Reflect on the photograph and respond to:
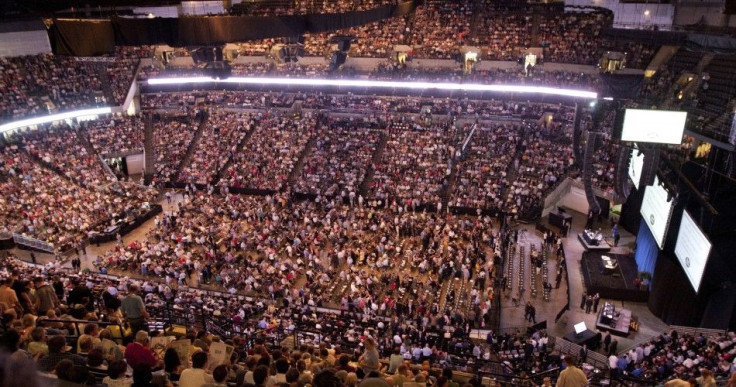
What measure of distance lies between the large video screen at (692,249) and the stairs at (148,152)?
92.0 feet

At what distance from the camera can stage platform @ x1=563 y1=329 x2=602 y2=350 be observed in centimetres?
1630

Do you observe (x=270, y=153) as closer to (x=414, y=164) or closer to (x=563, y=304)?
(x=414, y=164)

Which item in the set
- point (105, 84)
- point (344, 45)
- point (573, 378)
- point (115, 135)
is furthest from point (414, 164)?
point (573, 378)

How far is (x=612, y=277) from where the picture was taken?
20062mm

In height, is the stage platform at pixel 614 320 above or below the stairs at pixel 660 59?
below

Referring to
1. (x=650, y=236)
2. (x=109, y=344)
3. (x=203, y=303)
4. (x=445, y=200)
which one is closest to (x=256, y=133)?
(x=445, y=200)

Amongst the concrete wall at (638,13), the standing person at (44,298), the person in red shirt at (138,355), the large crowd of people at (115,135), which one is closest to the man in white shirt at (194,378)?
the person in red shirt at (138,355)

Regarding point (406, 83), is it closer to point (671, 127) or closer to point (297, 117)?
point (297, 117)

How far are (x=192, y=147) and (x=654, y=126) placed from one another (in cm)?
2743

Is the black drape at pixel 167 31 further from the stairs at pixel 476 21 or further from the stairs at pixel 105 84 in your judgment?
the stairs at pixel 105 84

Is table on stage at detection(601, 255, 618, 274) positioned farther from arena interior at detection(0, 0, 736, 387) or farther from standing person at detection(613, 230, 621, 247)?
standing person at detection(613, 230, 621, 247)

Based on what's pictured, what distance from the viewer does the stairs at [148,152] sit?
33.3 metres

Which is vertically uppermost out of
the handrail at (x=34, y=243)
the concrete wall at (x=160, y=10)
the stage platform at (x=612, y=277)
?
the concrete wall at (x=160, y=10)

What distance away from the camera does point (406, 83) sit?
3662 cm
